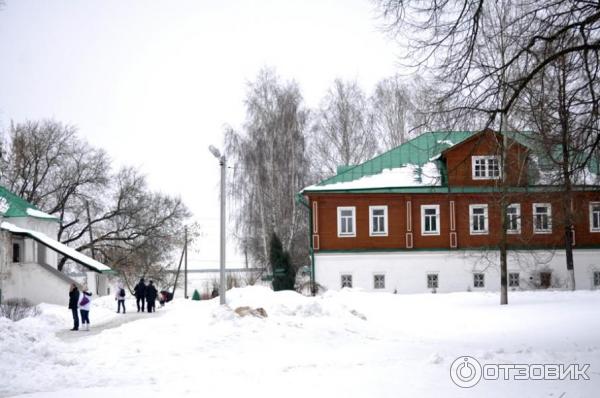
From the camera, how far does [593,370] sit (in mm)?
10938

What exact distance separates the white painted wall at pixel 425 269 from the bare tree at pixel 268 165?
573 cm

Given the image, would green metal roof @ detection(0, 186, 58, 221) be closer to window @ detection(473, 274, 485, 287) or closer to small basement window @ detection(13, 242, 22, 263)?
small basement window @ detection(13, 242, 22, 263)

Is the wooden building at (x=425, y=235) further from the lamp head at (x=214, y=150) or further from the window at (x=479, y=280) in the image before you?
the lamp head at (x=214, y=150)

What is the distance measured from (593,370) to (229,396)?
18.6 feet

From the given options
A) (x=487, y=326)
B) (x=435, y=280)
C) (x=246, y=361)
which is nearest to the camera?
(x=246, y=361)

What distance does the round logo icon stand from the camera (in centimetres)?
1003

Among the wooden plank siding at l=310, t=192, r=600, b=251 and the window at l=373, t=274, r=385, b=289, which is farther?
the wooden plank siding at l=310, t=192, r=600, b=251

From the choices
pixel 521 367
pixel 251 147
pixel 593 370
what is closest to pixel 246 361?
pixel 521 367

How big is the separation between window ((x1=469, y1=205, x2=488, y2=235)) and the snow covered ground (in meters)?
15.8

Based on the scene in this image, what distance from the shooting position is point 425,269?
39.1 meters

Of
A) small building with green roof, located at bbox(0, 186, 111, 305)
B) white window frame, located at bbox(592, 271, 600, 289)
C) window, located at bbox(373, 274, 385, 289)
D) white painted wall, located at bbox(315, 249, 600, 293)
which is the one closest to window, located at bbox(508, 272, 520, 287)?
white painted wall, located at bbox(315, 249, 600, 293)

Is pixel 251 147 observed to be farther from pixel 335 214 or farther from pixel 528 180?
pixel 528 180

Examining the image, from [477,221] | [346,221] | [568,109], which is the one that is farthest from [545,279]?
[568,109]

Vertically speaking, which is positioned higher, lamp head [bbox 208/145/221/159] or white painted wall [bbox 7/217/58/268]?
lamp head [bbox 208/145/221/159]
